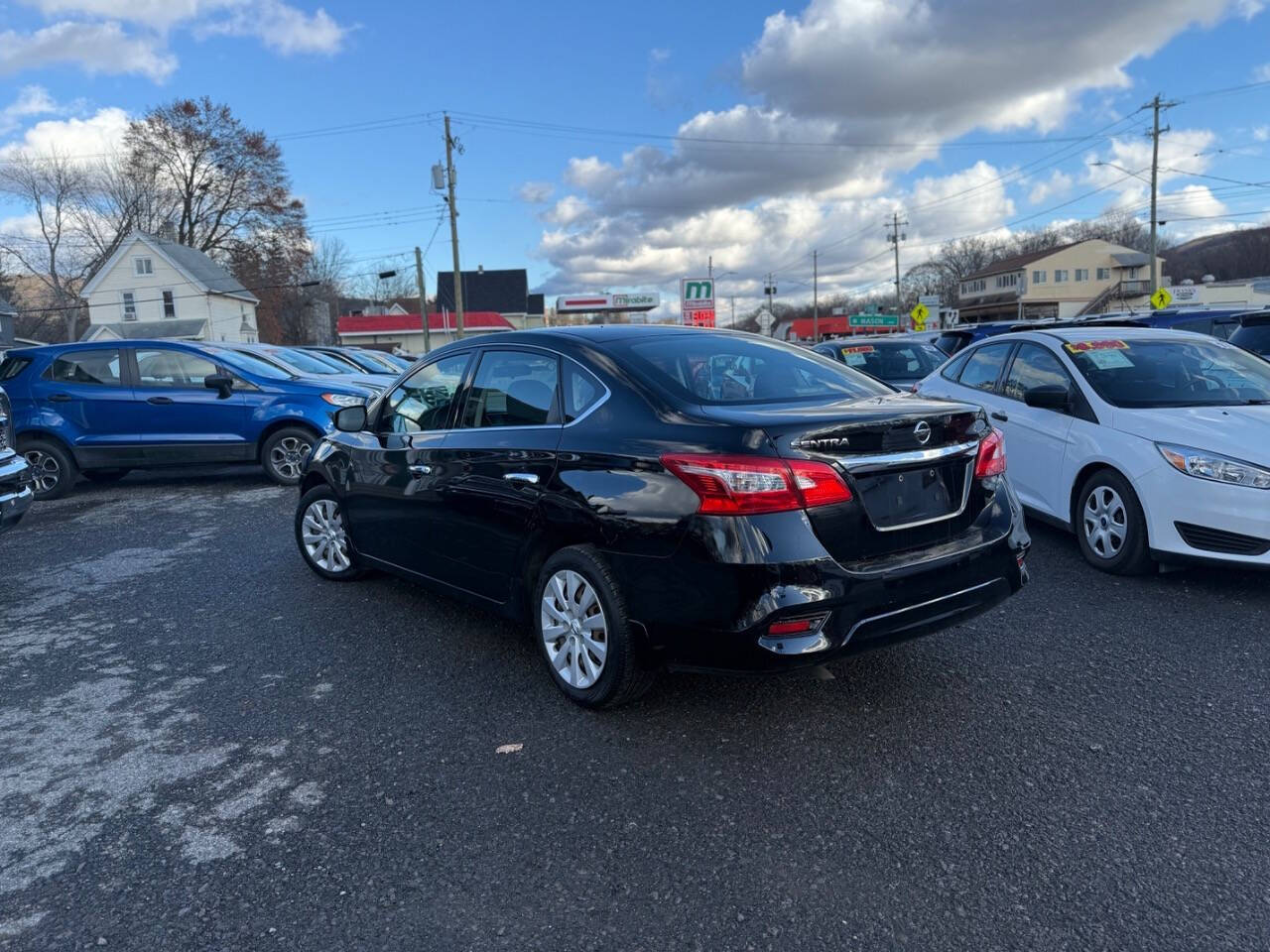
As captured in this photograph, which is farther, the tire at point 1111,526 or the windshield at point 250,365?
the windshield at point 250,365

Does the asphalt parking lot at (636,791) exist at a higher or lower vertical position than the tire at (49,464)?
lower

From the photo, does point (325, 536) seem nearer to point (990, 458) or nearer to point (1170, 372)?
point (990, 458)

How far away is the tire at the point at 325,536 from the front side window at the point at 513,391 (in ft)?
5.31

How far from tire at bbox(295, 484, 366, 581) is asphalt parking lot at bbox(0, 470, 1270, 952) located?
25.3 inches

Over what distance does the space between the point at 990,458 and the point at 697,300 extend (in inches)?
645

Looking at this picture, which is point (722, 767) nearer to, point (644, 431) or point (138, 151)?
point (644, 431)

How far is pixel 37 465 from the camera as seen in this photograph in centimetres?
932

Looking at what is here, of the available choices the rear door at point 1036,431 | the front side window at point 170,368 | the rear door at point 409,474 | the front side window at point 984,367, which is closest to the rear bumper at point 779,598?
the rear door at point 409,474

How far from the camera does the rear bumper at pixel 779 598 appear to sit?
2.99m

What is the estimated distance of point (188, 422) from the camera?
923cm

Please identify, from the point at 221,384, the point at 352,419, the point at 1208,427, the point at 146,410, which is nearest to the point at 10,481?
the point at 352,419

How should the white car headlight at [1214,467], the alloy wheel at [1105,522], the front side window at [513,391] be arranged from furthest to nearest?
1. the alloy wheel at [1105,522]
2. the white car headlight at [1214,467]
3. the front side window at [513,391]

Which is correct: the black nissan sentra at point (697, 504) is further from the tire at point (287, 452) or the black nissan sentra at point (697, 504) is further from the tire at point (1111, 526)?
the tire at point (287, 452)

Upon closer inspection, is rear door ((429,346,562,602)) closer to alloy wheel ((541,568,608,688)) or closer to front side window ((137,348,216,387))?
alloy wheel ((541,568,608,688))
